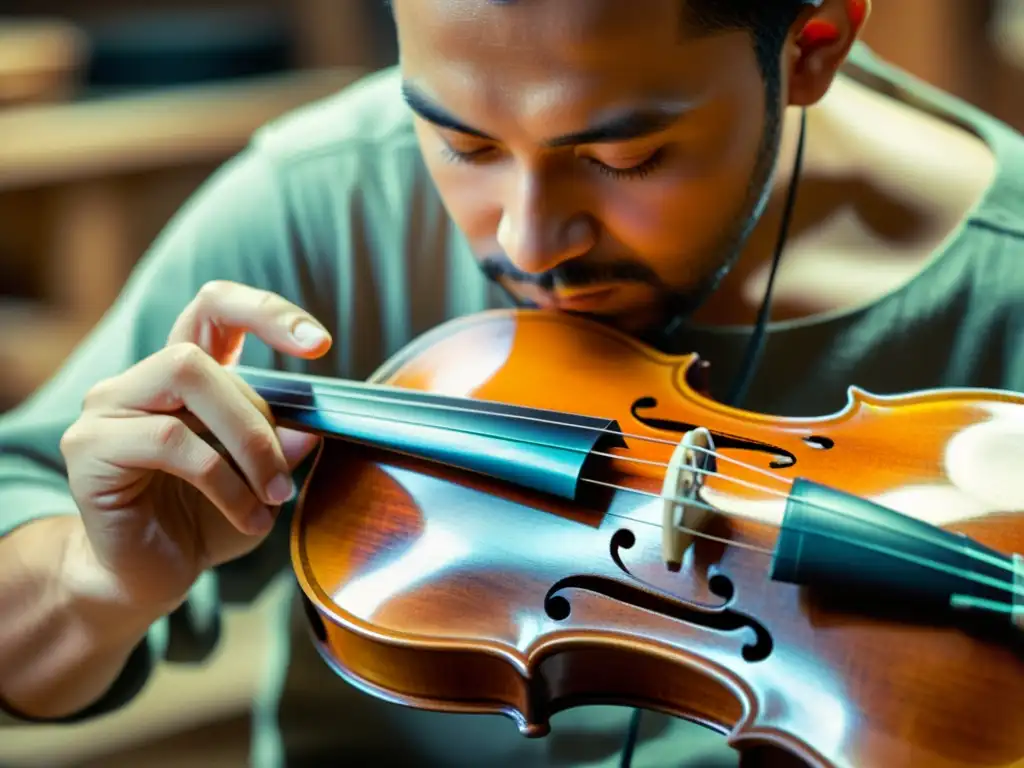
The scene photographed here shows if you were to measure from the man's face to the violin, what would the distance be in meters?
0.05

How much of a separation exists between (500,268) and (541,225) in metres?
0.07

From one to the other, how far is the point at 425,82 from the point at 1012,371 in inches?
14.8

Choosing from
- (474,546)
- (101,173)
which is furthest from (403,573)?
(101,173)

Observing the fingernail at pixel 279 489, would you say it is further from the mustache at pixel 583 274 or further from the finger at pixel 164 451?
the mustache at pixel 583 274

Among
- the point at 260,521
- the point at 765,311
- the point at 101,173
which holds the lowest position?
the point at 101,173

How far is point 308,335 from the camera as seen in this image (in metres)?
0.59

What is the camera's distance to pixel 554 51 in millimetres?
515

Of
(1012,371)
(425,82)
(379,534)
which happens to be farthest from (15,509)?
(1012,371)

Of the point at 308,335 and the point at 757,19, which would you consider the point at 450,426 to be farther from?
the point at 757,19

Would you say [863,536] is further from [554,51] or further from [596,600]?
[554,51]

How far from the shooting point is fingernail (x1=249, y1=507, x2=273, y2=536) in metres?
0.59

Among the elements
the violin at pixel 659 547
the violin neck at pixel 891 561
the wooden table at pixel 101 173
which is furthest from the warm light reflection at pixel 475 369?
the wooden table at pixel 101 173

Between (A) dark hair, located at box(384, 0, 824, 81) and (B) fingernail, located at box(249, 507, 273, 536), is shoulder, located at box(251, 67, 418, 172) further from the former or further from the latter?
(B) fingernail, located at box(249, 507, 273, 536)

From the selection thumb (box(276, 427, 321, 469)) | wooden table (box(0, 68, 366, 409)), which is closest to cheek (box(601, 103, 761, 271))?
thumb (box(276, 427, 321, 469))
